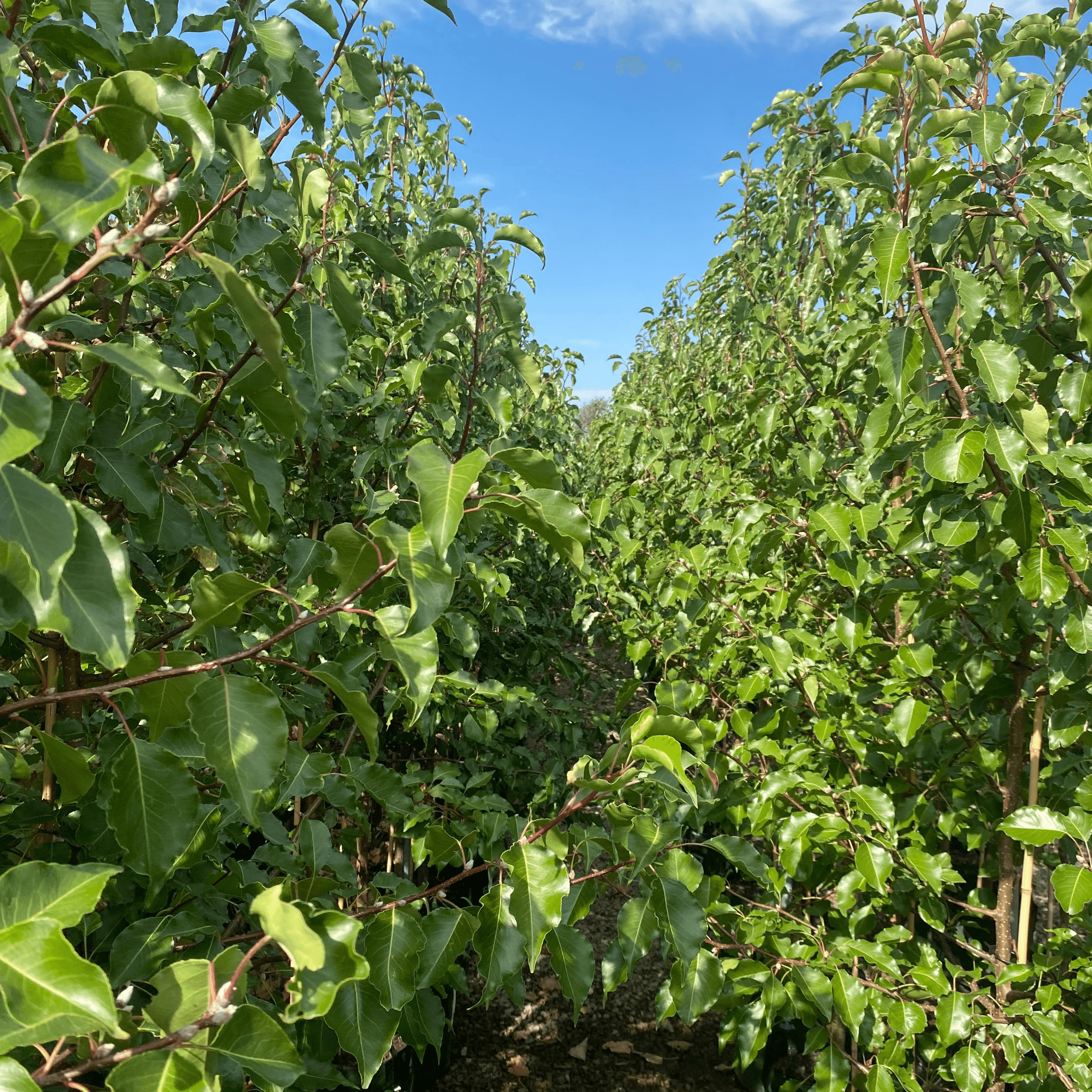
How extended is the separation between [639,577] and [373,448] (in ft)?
4.99

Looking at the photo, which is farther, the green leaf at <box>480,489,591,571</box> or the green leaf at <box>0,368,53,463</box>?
the green leaf at <box>480,489,591,571</box>

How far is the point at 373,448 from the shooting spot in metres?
2.05

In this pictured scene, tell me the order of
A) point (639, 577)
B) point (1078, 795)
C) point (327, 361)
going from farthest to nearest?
point (639, 577), point (1078, 795), point (327, 361)

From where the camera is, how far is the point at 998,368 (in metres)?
1.33

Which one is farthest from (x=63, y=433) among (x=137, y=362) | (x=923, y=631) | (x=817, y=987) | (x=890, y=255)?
(x=923, y=631)

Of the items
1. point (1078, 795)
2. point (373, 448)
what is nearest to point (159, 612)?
point (373, 448)

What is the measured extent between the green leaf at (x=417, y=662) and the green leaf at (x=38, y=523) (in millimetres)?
355

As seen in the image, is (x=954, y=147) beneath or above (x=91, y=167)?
above

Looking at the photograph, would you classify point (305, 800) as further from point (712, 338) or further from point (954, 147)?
point (712, 338)

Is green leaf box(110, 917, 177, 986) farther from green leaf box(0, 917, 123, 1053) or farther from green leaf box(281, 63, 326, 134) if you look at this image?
green leaf box(281, 63, 326, 134)

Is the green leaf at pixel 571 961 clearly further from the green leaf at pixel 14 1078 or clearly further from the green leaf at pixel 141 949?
the green leaf at pixel 14 1078

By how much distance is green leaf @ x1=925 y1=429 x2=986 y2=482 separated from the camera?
1383mm

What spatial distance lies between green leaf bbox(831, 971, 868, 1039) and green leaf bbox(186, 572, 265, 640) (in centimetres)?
145

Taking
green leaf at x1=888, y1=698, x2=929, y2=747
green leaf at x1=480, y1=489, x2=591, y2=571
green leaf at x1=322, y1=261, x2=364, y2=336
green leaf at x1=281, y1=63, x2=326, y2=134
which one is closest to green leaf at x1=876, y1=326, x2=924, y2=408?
green leaf at x1=888, y1=698, x2=929, y2=747
